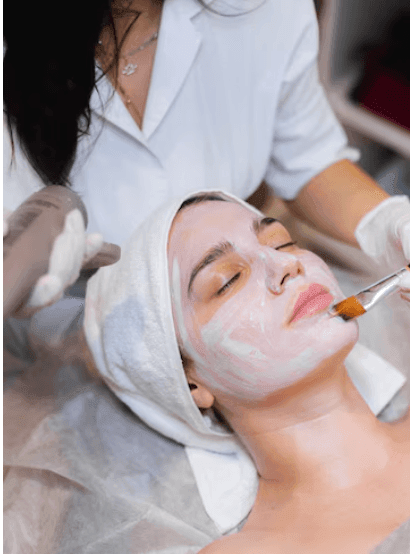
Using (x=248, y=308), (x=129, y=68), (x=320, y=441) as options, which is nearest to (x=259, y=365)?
(x=248, y=308)

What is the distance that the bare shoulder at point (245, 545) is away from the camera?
816 millimetres

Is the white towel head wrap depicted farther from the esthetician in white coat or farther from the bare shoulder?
the bare shoulder

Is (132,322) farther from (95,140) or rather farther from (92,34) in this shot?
(92,34)

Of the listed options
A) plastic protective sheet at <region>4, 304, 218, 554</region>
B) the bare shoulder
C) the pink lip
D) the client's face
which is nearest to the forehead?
the client's face

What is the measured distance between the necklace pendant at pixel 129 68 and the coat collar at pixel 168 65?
4 centimetres

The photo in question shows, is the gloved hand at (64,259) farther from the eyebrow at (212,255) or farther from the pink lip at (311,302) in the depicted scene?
the pink lip at (311,302)

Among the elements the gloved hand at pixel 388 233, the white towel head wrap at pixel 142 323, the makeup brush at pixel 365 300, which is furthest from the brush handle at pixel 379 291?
the white towel head wrap at pixel 142 323

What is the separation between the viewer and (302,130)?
1081mm

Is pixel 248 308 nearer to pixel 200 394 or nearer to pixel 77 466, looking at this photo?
pixel 200 394

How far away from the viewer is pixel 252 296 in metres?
0.79

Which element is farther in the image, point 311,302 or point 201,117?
point 201,117

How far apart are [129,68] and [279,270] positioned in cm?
35

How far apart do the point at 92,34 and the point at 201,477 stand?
2.28 feet

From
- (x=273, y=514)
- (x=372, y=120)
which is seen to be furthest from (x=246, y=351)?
(x=372, y=120)
